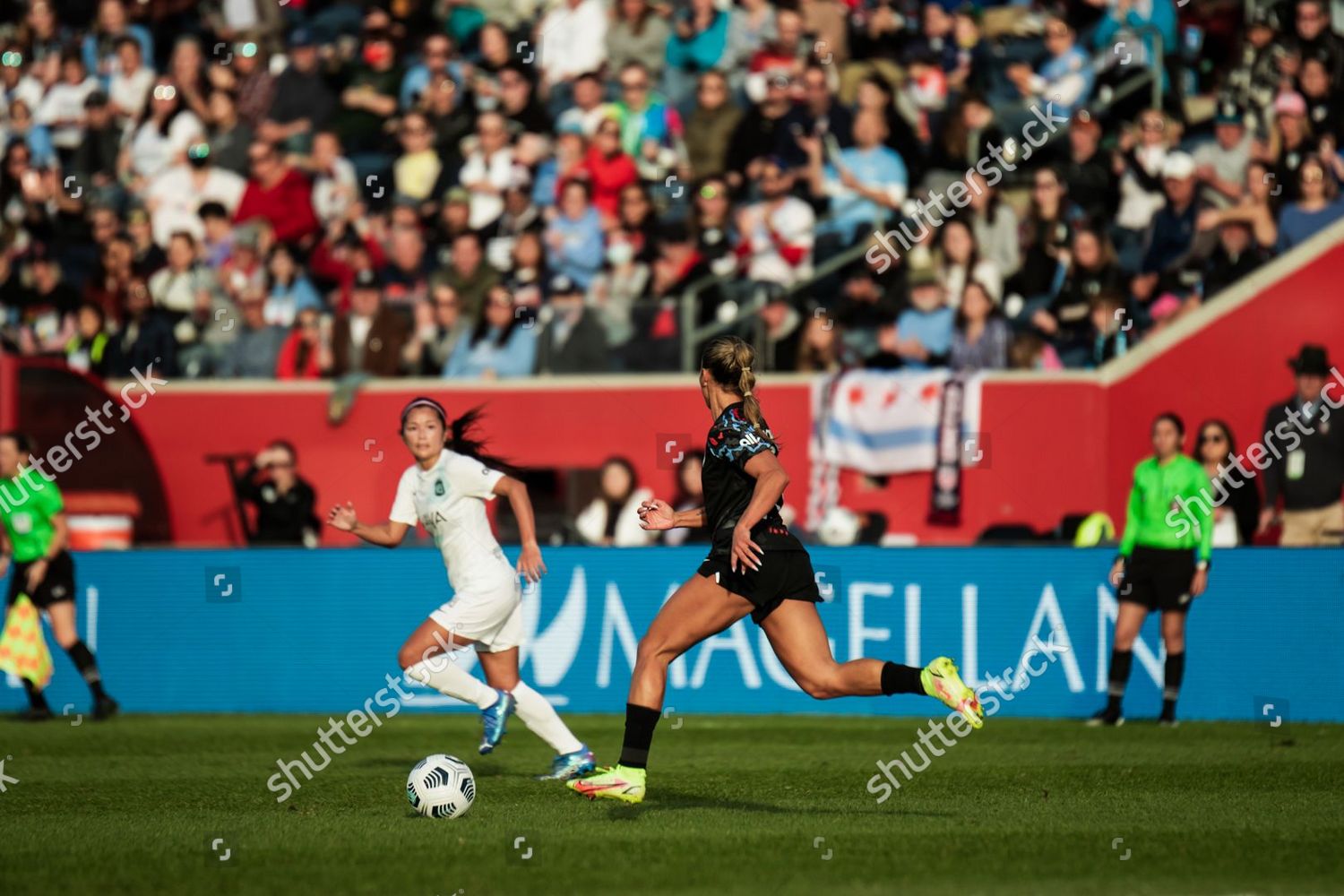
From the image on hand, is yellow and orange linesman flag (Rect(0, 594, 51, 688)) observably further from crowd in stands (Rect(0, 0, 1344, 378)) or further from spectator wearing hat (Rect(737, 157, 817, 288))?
spectator wearing hat (Rect(737, 157, 817, 288))

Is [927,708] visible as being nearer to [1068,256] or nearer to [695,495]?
[695,495]

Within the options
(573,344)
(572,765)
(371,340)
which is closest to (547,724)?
(572,765)

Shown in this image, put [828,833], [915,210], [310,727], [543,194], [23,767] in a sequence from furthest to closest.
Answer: [543,194], [915,210], [310,727], [23,767], [828,833]

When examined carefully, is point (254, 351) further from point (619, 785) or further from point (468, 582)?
point (619, 785)

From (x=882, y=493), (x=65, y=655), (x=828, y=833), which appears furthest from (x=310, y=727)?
(x=828, y=833)

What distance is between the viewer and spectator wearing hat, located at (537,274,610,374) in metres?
17.2

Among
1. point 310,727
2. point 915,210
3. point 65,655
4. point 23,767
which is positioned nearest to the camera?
point 23,767

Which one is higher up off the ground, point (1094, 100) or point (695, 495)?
point (1094, 100)

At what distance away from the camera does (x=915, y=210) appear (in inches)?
705

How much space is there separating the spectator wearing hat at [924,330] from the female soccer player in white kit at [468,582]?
6.29 m

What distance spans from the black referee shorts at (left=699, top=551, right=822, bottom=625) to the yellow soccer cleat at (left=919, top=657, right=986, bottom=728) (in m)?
0.64

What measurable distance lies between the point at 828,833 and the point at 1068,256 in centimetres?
945

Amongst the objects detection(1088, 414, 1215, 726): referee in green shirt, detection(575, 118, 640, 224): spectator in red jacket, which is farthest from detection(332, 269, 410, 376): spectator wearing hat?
detection(1088, 414, 1215, 726): referee in green shirt

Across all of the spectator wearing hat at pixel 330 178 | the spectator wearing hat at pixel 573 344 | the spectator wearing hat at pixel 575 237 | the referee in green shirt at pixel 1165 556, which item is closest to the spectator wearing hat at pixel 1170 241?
the referee in green shirt at pixel 1165 556
